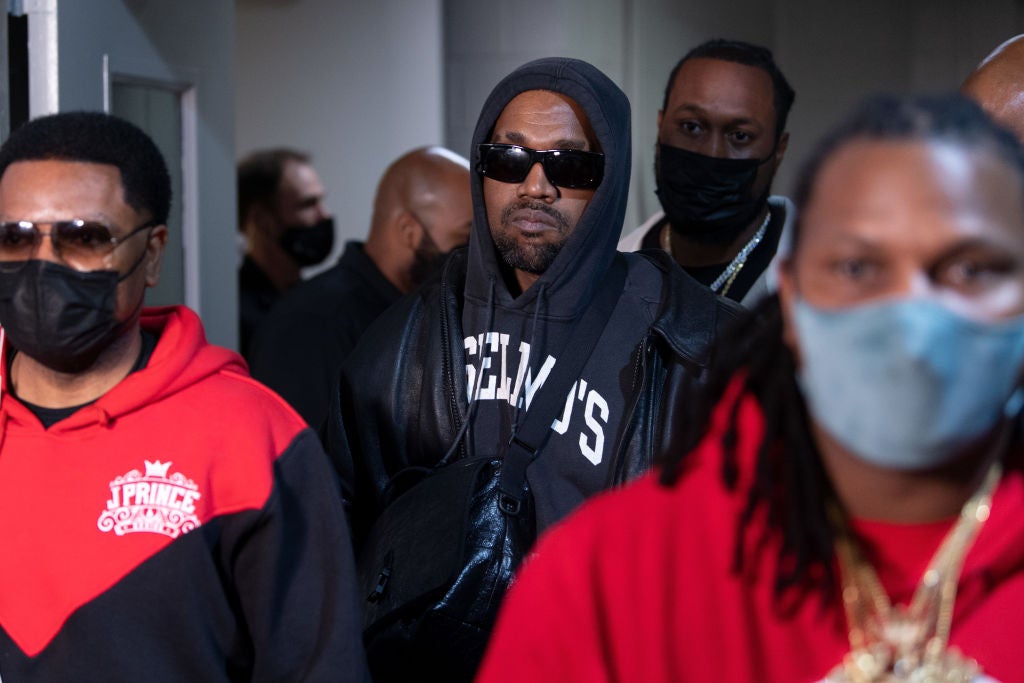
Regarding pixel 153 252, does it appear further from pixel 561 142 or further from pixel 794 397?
pixel 794 397

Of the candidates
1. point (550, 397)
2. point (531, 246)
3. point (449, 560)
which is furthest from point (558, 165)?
point (449, 560)

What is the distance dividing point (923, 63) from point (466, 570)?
16.8 ft

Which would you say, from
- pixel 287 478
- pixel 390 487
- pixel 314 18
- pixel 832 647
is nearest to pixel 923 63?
pixel 314 18

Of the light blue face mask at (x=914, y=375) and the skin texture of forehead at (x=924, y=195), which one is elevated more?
the skin texture of forehead at (x=924, y=195)

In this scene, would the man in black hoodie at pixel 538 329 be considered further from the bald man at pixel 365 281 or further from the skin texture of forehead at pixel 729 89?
the skin texture of forehead at pixel 729 89

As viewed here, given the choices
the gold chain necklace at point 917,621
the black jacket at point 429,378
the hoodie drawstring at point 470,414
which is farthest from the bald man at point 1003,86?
the gold chain necklace at point 917,621

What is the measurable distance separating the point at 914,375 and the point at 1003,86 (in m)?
1.84

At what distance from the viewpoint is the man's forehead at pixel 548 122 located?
2875 millimetres

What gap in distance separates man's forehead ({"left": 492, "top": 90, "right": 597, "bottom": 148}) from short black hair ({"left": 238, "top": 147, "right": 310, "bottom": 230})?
10.3 ft

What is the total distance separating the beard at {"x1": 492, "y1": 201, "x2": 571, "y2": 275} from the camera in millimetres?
2832

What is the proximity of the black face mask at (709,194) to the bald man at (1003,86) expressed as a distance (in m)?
0.79

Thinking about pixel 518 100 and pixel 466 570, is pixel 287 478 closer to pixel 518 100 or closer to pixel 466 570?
pixel 466 570

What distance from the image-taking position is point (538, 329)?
2766mm

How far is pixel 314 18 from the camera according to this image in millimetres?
6570
